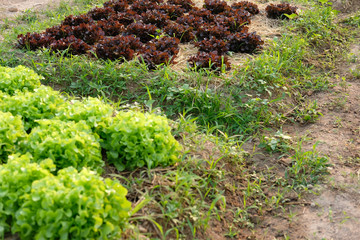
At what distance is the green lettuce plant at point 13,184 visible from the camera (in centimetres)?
270

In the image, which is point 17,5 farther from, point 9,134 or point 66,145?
point 66,145

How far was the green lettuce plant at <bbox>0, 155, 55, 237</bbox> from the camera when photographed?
8.85ft

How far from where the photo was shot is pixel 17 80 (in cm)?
452

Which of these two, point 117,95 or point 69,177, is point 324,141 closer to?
point 117,95

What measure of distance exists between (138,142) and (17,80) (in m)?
2.04

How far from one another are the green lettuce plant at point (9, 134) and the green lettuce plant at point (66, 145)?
0.10 m

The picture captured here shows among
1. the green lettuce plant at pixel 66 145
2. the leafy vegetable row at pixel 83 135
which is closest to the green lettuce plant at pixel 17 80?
the leafy vegetable row at pixel 83 135

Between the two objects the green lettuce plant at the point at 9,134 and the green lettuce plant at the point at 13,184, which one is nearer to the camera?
the green lettuce plant at the point at 13,184

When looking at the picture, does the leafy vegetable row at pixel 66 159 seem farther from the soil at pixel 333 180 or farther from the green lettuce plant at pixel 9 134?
the soil at pixel 333 180

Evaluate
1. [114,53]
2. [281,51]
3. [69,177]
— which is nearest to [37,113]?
[69,177]

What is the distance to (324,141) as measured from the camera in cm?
461

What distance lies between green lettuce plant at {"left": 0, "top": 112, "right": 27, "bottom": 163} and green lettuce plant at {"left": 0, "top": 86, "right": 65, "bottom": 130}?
26cm

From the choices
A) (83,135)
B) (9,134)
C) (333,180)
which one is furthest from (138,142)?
(333,180)

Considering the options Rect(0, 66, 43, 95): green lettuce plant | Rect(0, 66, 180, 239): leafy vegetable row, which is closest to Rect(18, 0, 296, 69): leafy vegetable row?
Rect(0, 66, 43, 95): green lettuce plant
